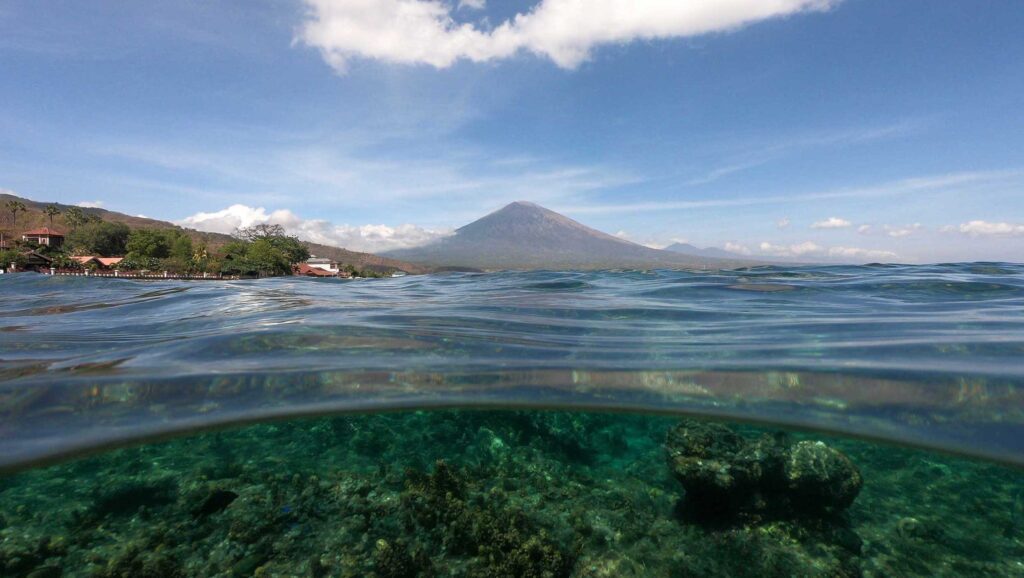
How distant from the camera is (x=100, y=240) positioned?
90.1m

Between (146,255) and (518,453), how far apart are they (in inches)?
3769

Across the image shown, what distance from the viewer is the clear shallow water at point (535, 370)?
15.5ft

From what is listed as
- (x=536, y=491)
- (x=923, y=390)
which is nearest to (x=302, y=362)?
(x=536, y=491)

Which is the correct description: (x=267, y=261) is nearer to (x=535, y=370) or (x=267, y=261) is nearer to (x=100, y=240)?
(x=100, y=240)

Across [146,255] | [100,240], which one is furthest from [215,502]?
[100,240]

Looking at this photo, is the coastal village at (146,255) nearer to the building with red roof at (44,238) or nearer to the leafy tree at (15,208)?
the building with red roof at (44,238)

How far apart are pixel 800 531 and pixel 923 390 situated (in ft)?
6.47

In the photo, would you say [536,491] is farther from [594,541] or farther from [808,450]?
[808,450]

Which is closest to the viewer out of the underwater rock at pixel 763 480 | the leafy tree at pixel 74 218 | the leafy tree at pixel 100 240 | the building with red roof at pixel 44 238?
the underwater rock at pixel 763 480

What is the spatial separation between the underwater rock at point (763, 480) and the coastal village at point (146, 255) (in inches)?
2594

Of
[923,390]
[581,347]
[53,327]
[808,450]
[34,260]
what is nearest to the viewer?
[923,390]

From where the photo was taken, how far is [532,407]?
586 centimetres


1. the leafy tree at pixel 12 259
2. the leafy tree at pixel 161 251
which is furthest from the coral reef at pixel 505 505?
the leafy tree at pixel 161 251

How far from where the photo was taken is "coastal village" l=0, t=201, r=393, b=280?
208 feet
